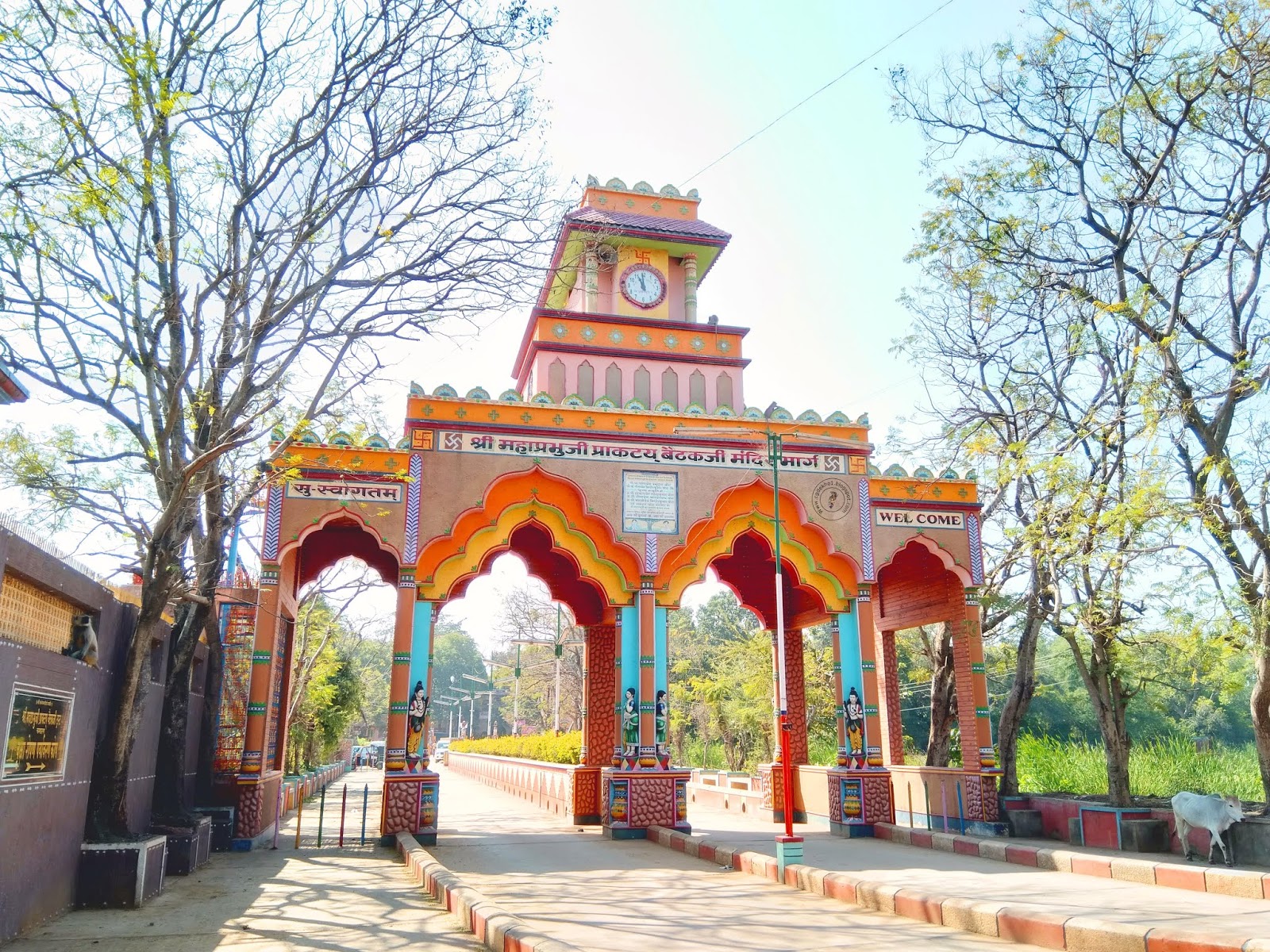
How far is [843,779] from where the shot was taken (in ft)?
53.8

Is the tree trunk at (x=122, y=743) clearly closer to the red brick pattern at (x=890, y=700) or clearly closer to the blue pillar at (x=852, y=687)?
the blue pillar at (x=852, y=687)

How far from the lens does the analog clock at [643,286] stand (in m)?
20.6

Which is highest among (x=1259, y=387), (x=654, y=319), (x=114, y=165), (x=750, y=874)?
(x=654, y=319)

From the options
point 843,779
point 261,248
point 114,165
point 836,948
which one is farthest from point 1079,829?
point 114,165

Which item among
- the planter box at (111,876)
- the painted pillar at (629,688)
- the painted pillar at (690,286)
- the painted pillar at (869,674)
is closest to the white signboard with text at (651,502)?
the painted pillar at (629,688)

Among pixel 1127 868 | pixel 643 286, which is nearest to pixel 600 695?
pixel 643 286

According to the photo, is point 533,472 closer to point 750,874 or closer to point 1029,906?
point 750,874

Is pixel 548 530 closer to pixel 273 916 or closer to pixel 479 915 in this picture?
pixel 273 916

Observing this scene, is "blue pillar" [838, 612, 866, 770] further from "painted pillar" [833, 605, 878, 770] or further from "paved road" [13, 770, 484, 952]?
"paved road" [13, 770, 484, 952]

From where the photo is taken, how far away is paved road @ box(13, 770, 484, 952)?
26.2ft

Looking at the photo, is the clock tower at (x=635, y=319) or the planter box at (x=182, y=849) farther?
the clock tower at (x=635, y=319)

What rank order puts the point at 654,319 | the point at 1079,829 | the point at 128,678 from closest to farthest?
the point at 128,678 → the point at 1079,829 → the point at 654,319

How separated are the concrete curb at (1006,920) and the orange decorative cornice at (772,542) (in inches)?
246

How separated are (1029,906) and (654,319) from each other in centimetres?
1403
